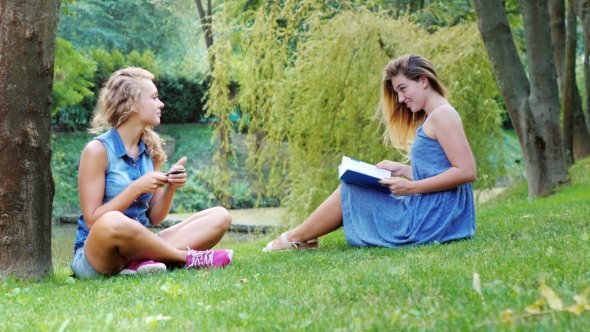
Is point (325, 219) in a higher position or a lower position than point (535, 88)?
lower

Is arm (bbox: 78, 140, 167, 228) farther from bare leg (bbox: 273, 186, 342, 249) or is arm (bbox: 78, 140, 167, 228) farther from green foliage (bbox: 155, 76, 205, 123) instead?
green foliage (bbox: 155, 76, 205, 123)

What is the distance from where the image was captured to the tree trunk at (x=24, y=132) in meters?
4.38

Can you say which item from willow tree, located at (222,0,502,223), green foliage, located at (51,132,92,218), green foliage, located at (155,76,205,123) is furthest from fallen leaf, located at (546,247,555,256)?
green foliage, located at (155,76,205,123)

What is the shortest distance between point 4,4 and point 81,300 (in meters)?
1.95

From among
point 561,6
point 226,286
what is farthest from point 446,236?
point 561,6

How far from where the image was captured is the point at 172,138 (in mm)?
26859

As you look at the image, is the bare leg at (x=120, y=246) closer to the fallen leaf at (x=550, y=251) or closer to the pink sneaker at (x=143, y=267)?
the pink sneaker at (x=143, y=267)

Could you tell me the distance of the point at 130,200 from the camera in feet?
14.6

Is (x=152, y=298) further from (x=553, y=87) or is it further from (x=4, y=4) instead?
(x=553, y=87)

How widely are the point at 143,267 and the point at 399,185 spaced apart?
170cm

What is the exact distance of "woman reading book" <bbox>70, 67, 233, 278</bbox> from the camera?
171 inches

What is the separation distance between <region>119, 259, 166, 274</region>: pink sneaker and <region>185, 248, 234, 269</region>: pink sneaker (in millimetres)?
220

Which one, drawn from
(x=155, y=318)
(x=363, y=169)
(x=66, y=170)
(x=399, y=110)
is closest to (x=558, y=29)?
(x=399, y=110)

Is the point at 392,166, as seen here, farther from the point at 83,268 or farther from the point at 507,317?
the point at 507,317
